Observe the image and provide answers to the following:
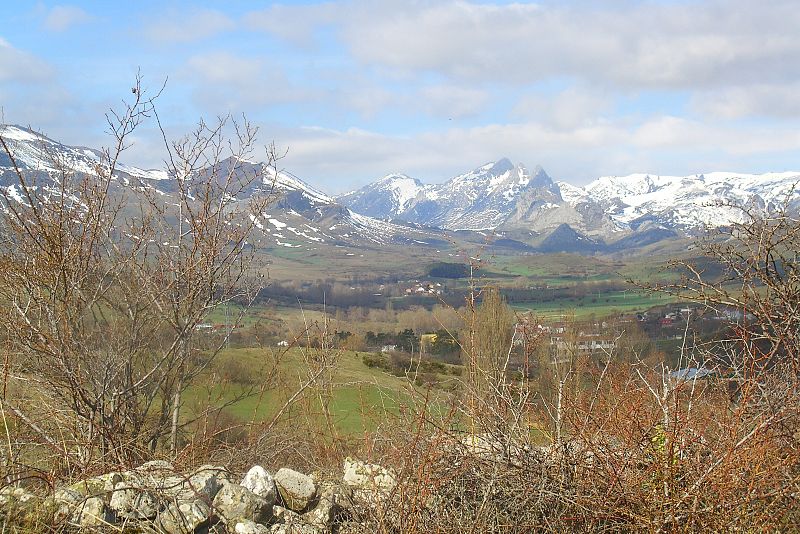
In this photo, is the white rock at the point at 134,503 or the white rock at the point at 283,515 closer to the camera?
the white rock at the point at 134,503

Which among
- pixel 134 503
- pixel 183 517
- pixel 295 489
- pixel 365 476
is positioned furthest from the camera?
Answer: pixel 365 476

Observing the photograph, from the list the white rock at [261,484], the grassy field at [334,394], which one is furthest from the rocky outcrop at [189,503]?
the grassy field at [334,394]

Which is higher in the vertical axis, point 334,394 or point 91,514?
point 91,514

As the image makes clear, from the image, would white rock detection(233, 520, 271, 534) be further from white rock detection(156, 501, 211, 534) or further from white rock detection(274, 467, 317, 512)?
white rock detection(274, 467, 317, 512)

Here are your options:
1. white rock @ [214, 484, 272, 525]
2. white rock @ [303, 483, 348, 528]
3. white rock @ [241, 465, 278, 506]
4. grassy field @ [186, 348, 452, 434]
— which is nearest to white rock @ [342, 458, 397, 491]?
white rock @ [303, 483, 348, 528]

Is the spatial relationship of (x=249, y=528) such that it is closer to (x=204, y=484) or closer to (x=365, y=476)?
(x=204, y=484)

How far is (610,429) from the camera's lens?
526 cm

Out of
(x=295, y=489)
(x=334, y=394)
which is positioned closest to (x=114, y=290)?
(x=334, y=394)

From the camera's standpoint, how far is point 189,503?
184 inches

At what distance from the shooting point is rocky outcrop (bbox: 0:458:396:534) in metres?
4.50

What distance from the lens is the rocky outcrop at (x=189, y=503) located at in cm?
450

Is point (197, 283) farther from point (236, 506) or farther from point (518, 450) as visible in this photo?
point (518, 450)

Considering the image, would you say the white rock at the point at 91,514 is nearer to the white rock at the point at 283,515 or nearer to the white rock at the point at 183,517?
the white rock at the point at 183,517

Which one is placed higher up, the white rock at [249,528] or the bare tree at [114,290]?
the bare tree at [114,290]
